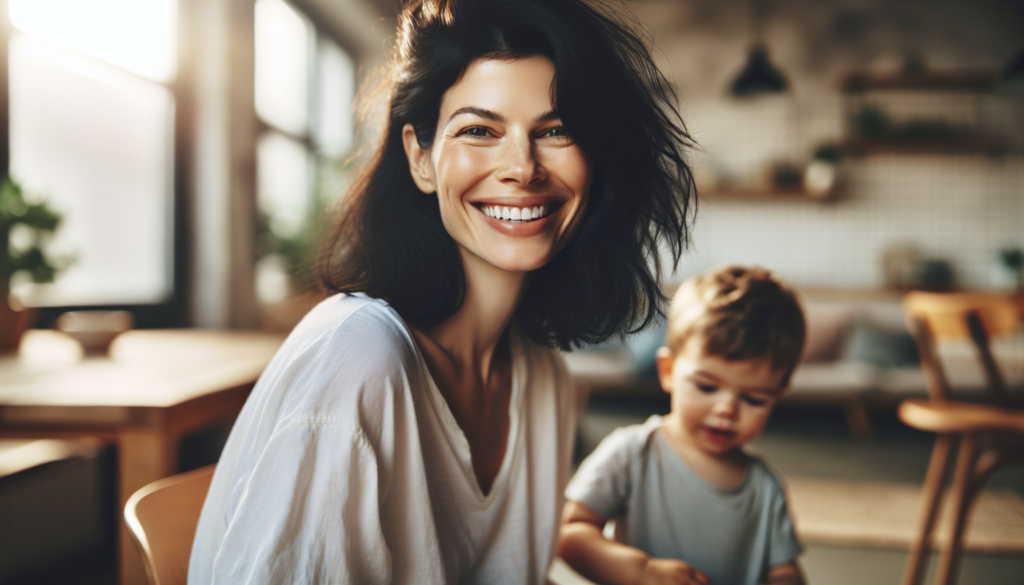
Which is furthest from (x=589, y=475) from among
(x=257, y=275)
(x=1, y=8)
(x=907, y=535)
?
(x=257, y=275)

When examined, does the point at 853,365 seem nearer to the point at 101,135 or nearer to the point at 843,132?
the point at 843,132

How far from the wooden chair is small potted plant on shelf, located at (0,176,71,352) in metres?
2.61

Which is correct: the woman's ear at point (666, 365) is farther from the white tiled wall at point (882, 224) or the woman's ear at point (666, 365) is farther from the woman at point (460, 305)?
the white tiled wall at point (882, 224)

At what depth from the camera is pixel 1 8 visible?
7.35ft

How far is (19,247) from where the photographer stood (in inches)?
70.5

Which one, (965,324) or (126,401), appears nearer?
(126,401)

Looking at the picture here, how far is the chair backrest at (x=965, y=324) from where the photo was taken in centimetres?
185

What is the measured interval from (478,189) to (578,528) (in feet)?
1.75

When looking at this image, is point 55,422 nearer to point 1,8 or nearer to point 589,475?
point 589,475

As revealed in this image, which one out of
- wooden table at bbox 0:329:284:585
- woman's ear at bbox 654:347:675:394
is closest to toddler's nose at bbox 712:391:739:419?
woman's ear at bbox 654:347:675:394

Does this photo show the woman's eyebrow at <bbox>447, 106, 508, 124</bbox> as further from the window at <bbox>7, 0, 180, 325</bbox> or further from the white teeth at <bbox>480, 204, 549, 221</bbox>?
the window at <bbox>7, 0, 180, 325</bbox>

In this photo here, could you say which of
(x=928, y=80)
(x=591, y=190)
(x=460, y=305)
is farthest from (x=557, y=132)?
(x=928, y=80)

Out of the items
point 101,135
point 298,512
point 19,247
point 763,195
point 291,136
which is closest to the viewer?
point 298,512

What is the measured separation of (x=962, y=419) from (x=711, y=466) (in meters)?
1.29
